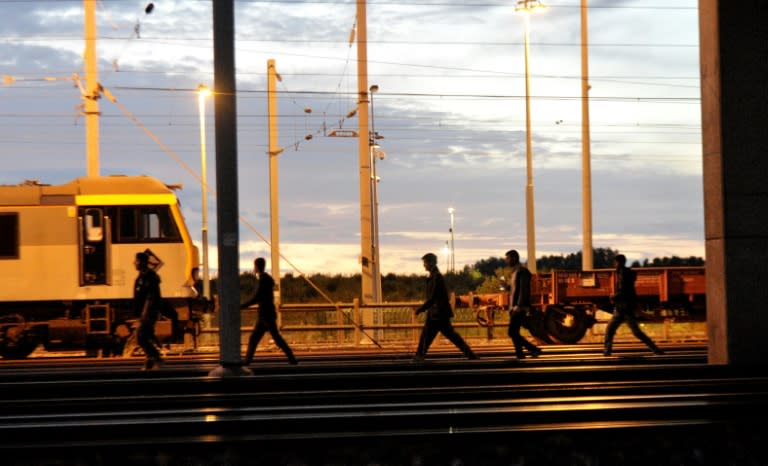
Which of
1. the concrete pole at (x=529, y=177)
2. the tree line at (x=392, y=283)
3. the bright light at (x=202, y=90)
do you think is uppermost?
the bright light at (x=202, y=90)

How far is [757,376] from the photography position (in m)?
14.6

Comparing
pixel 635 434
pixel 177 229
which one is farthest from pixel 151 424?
pixel 177 229

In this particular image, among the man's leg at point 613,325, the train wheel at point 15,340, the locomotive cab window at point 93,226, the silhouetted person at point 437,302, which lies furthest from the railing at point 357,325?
the silhouetted person at point 437,302

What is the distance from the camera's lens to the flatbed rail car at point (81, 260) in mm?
22969

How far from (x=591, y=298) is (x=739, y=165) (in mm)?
12163

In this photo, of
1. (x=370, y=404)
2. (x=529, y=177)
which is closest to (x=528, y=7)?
(x=529, y=177)

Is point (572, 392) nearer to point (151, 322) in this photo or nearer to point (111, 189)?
point (151, 322)

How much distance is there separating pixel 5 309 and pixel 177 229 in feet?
13.2

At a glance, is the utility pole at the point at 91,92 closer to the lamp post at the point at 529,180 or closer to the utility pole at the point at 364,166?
A: the utility pole at the point at 364,166

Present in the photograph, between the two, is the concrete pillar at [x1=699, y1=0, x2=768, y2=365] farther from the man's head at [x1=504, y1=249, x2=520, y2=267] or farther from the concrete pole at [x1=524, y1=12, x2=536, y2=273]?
the concrete pole at [x1=524, y1=12, x2=536, y2=273]

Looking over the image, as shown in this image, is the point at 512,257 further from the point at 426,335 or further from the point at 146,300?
the point at 146,300

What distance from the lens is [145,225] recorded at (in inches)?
921

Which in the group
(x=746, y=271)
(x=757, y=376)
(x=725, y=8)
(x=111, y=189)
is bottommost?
(x=757, y=376)

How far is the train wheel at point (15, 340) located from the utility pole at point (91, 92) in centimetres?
616
